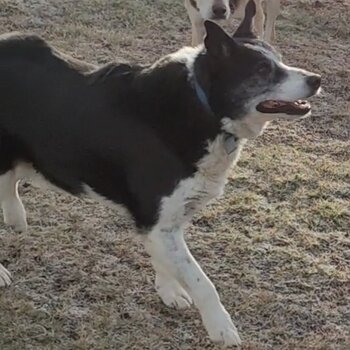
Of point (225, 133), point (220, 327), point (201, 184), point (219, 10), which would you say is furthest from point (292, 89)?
point (219, 10)

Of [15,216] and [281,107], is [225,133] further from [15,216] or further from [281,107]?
[15,216]

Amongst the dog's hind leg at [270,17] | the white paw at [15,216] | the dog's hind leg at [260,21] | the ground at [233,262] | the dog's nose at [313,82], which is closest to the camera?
the dog's nose at [313,82]

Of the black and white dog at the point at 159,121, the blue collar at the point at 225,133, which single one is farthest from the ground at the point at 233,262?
the blue collar at the point at 225,133

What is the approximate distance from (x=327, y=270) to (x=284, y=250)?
245 mm

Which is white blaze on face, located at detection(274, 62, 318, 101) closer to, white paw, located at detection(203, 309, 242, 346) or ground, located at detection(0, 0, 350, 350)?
white paw, located at detection(203, 309, 242, 346)

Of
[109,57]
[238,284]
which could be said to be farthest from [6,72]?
[109,57]

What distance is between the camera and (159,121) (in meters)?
3.23

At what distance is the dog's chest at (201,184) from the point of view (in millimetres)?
3240

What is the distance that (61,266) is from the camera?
3.90m

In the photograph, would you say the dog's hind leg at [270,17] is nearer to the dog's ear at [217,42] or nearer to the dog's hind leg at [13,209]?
the dog's hind leg at [13,209]

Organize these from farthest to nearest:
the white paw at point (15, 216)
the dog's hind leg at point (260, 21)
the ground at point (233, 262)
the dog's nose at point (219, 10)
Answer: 1. the dog's hind leg at point (260, 21)
2. the dog's nose at point (219, 10)
3. the white paw at point (15, 216)
4. the ground at point (233, 262)

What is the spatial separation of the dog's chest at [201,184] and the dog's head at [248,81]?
0.16m

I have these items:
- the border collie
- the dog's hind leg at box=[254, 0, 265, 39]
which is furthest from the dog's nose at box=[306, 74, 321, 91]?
the dog's hind leg at box=[254, 0, 265, 39]

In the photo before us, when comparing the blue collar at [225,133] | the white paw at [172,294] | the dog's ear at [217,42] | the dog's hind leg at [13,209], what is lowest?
the white paw at [172,294]
